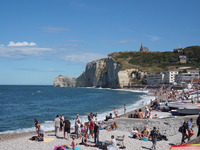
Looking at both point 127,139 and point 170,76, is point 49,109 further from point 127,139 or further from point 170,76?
point 170,76

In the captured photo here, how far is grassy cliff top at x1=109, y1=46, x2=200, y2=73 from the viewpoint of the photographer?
130 metres

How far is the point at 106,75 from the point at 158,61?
1432 inches

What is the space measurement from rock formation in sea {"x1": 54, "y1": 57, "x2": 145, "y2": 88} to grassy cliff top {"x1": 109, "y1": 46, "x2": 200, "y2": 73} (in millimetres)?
5038

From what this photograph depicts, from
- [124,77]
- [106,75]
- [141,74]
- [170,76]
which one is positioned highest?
[141,74]

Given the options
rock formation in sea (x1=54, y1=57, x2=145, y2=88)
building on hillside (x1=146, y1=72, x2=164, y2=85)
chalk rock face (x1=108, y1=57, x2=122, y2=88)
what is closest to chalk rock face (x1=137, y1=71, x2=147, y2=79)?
rock formation in sea (x1=54, y1=57, x2=145, y2=88)

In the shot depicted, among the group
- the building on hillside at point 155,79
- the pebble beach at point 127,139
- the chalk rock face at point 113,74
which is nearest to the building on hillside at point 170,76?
the building on hillside at point 155,79

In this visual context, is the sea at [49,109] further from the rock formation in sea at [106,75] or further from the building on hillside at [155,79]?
the rock formation in sea at [106,75]

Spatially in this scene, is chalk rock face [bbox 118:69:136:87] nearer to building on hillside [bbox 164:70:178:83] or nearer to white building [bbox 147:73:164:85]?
white building [bbox 147:73:164:85]

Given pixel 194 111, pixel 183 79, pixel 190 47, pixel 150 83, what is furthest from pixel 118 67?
pixel 194 111

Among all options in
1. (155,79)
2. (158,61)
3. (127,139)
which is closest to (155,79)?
(155,79)

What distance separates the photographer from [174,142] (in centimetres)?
1373

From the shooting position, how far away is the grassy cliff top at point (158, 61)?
13038cm

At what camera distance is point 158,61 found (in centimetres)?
14500

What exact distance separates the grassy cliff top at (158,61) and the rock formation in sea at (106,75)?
5038 mm
